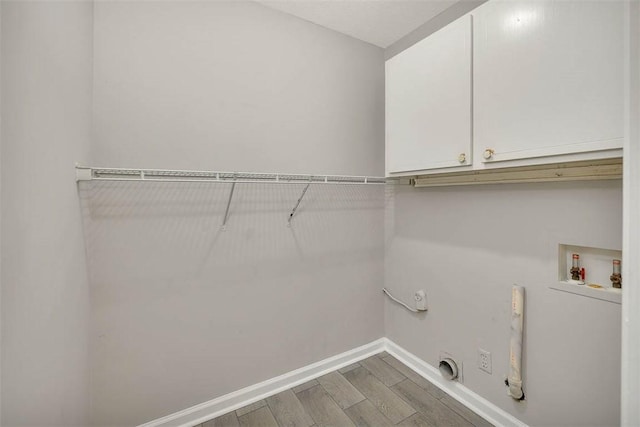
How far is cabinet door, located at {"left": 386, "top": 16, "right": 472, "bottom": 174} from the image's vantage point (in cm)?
132

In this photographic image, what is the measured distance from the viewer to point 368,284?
2129mm

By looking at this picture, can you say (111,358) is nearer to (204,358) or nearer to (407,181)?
(204,358)

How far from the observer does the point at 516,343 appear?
4.47ft

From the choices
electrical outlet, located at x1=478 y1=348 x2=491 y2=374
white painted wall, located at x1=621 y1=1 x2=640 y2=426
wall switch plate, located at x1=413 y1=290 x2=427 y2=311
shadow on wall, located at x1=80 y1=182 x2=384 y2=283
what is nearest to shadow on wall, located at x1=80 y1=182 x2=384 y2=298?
shadow on wall, located at x1=80 y1=182 x2=384 y2=283

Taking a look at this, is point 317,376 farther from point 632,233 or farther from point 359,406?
point 632,233

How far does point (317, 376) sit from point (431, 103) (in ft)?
6.18

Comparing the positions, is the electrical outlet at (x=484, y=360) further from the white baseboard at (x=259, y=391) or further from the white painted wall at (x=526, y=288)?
the white baseboard at (x=259, y=391)

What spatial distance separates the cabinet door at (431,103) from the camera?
1.32 meters

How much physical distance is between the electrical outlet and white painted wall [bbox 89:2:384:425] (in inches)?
31.6

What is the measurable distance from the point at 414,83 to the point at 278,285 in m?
1.47

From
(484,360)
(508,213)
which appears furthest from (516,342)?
(508,213)

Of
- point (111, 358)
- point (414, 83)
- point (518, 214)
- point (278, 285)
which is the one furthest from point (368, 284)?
point (111, 358)

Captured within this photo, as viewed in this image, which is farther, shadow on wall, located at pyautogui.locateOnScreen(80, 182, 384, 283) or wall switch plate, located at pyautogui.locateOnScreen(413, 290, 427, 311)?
wall switch plate, located at pyautogui.locateOnScreen(413, 290, 427, 311)

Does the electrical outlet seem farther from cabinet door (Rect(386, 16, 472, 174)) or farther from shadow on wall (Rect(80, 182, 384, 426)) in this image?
cabinet door (Rect(386, 16, 472, 174))
